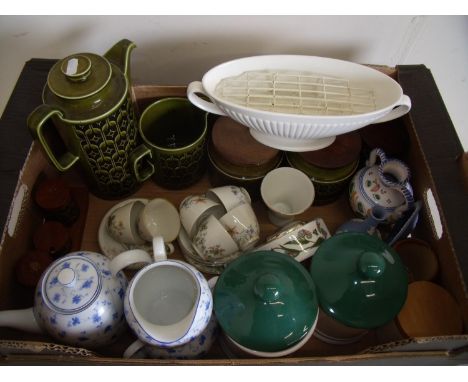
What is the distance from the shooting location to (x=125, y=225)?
0.63 meters

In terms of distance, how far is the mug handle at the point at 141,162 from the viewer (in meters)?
0.62

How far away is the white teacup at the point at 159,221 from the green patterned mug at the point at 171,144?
0.18ft

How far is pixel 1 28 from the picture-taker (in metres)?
0.71

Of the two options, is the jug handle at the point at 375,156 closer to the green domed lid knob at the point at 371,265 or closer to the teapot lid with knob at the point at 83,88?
the green domed lid knob at the point at 371,265

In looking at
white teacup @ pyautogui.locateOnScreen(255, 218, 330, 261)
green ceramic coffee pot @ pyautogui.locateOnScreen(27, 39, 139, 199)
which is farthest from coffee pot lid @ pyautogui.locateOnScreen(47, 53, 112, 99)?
white teacup @ pyautogui.locateOnScreen(255, 218, 330, 261)

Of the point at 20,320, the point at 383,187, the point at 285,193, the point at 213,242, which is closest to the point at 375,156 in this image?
the point at 383,187

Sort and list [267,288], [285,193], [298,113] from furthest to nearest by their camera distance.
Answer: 1. [285,193]
2. [298,113]
3. [267,288]

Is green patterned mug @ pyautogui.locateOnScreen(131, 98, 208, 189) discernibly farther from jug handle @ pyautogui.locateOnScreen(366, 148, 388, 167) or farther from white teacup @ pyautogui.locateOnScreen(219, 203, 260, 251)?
jug handle @ pyautogui.locateOnScreen(366, 148, 388, 167)

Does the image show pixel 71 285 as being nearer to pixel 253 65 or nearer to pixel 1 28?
pixel 253 65

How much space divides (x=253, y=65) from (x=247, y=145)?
126mm

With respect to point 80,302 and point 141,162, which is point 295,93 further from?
point 80,302

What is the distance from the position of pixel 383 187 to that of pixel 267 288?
288 mm

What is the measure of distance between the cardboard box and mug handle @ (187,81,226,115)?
10 centimetres

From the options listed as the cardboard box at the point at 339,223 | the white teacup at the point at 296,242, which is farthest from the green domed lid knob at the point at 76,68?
the white teacup at the point at 296,242
